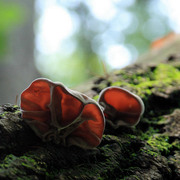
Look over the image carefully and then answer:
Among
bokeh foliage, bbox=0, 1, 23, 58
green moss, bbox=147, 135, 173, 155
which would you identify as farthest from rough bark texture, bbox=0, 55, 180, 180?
bokeh foliage, bbox=0, 1, 23, 58

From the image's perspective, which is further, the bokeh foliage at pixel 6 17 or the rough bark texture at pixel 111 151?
the bokeh foliage at pixel 6 17

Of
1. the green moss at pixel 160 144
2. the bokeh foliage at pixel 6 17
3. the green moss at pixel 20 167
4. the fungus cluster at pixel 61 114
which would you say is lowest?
the green moss at pixel 160 144

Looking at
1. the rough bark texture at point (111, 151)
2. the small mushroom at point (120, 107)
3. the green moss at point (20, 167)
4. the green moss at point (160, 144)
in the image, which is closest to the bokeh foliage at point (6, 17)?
the rough bark texture at point (111, 151)

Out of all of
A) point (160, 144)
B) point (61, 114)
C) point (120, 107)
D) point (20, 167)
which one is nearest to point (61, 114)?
point (61, 114)

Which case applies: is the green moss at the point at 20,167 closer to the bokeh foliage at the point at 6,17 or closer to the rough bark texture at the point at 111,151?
the rough bark texture at the point at 111,151

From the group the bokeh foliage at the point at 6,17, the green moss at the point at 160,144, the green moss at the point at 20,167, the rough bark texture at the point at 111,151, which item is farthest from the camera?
the bokeh foliage at the point at 6,17

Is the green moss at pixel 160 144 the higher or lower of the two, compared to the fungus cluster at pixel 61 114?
A: lower

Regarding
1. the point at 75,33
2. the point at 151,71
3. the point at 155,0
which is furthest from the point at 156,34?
the point at 151,71

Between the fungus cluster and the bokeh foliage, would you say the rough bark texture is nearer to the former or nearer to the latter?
the fungus cluster
